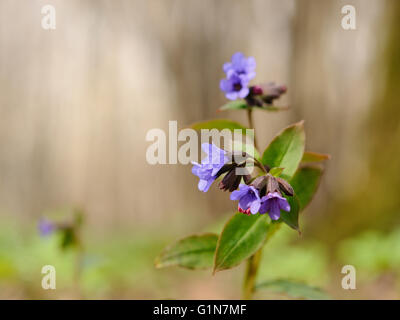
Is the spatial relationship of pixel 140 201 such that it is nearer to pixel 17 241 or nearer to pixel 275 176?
pixel 17 241

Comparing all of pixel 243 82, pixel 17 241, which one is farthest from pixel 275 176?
pixel 17 241

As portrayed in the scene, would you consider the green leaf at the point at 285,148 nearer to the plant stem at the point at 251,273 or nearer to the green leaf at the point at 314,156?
the green leaf at the point at 314,156

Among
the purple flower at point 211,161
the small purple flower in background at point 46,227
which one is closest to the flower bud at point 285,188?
the purple flower at point 211,161

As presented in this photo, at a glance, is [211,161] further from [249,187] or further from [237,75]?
[237,75]

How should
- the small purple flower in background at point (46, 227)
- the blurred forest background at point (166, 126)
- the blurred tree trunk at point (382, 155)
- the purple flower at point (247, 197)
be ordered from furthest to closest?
the blurred tree trunk at point (382, 155)
the blurred forest background at point (166, 126)
the small purple flower in background at point (46, 227)
the purple flower at point (247, 197)

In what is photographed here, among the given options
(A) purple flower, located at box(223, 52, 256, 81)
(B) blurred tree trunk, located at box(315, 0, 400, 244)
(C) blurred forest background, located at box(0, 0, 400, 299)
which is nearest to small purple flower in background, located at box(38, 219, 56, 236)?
(C) blurred forest background, located at box(0, 0, 400, 299)

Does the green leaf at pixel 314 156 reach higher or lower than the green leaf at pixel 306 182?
higher
